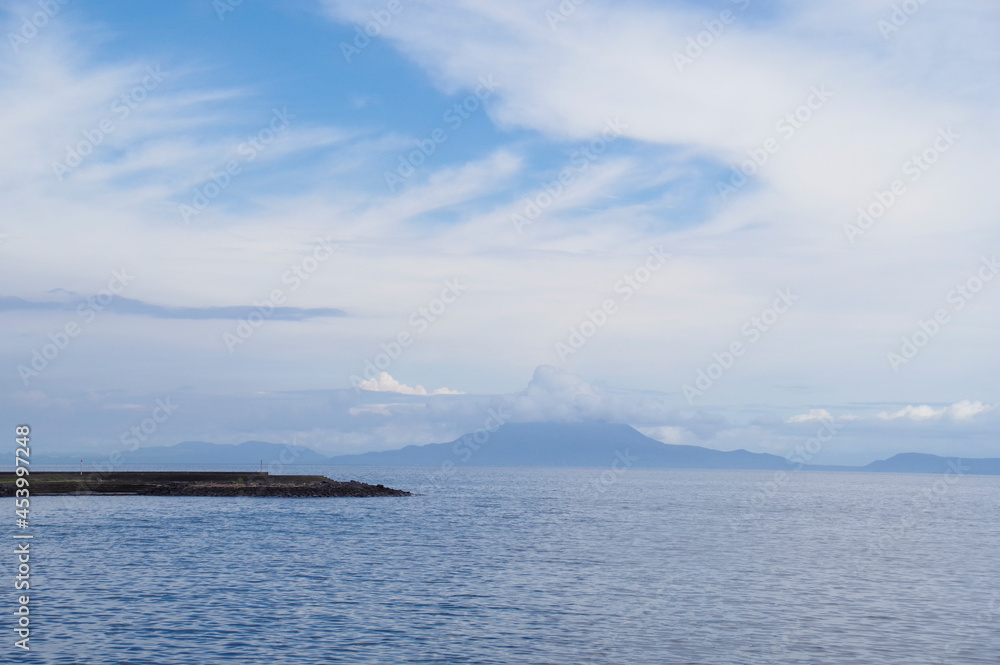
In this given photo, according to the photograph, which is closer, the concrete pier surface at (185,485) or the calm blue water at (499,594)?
the calm blue water at (499,594)

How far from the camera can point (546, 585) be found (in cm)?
4347

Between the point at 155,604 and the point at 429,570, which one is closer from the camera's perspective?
the point at 155,604

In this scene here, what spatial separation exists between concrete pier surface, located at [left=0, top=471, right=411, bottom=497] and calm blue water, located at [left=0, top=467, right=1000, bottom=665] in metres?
35.6

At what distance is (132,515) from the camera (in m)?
83.7

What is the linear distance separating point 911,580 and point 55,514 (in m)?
78.0

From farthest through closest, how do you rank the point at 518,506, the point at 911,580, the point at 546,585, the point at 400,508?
the point at 518,506 < the point at 400,508 < the point at 911,580 < the point at 546,585

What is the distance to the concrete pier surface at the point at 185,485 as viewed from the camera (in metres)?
113

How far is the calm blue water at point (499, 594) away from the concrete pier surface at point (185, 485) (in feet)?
117

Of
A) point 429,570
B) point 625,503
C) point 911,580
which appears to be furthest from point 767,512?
point 429,570

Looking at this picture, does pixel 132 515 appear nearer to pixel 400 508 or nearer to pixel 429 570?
pixel 400 508

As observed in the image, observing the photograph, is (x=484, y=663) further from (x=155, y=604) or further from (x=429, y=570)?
(x=429, y=570)

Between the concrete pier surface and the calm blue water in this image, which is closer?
A: the calm blue water

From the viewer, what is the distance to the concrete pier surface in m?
113

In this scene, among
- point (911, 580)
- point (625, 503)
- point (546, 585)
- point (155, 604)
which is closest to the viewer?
point (155, 604)
